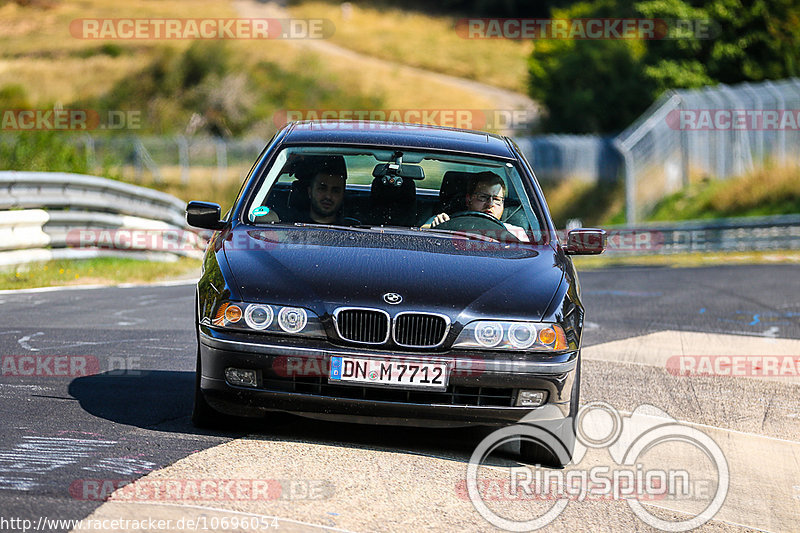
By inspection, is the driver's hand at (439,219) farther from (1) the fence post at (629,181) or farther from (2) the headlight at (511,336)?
(1) the fence post at (629,181)

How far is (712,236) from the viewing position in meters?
29.5

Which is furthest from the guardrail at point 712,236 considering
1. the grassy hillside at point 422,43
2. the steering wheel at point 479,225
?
the grassy hillside at point 422,43

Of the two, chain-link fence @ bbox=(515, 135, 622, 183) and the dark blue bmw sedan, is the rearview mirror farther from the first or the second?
chain-link fence @ bbox=(515, 135, 622, 183)

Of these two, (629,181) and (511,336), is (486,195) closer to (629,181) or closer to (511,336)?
(511,336)

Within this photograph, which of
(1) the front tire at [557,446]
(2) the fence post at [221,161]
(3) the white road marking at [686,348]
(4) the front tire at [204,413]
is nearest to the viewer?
(1) the front tire at [557,446]

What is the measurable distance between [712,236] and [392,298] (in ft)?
81.6

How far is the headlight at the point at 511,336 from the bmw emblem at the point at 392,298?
12.6 inches

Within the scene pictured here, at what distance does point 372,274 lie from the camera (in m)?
5.95

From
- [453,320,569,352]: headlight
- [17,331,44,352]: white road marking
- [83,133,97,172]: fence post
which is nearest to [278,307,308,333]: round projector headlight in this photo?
[453,320,569,352]: headlight

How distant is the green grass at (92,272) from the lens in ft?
Answer: 45.3

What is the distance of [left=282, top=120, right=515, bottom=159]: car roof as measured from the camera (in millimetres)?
7332

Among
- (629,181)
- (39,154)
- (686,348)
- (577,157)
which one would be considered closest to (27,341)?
(686,348)

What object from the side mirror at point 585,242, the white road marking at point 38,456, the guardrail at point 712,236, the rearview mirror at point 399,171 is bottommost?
the guardrail at point 712,236

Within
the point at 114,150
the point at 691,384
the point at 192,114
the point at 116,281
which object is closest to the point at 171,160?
the point at 114,150
